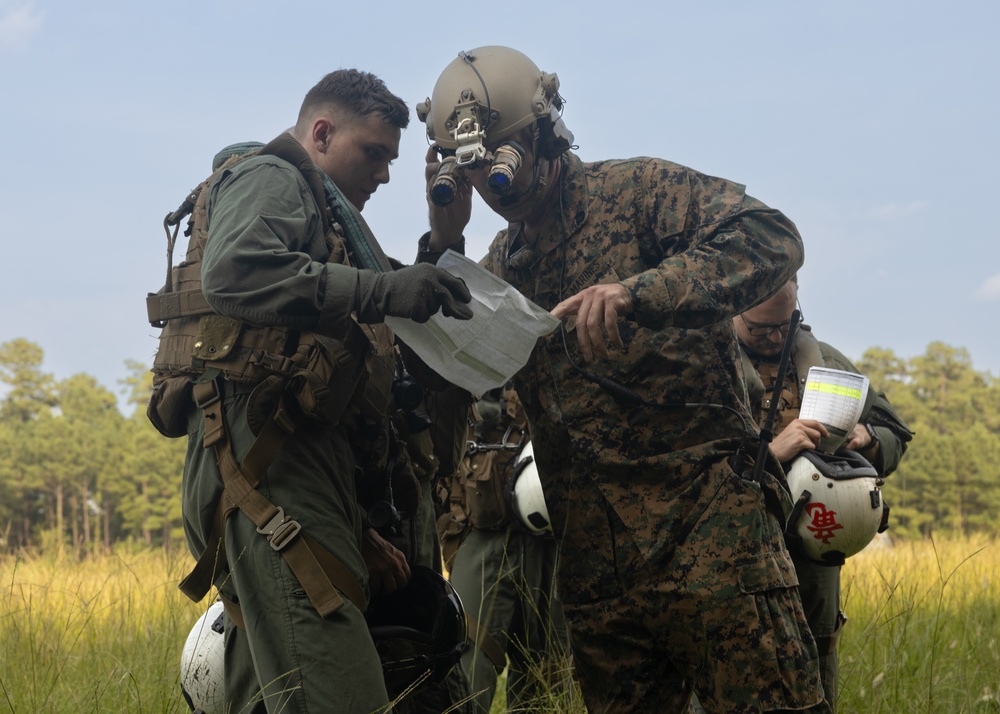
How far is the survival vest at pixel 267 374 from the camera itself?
2.68m

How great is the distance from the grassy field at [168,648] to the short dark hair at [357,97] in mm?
2012

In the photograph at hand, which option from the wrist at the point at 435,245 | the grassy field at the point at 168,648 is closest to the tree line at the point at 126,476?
the grassy field at the point at 168,648

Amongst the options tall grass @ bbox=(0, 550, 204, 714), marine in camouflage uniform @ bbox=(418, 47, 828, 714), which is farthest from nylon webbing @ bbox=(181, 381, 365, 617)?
marine in camouflage uniform @ bbox=(418, 47, 828, 714)

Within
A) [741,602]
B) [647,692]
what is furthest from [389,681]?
[741,602]

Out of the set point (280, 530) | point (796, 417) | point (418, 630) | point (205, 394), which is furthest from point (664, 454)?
point (796, 417)

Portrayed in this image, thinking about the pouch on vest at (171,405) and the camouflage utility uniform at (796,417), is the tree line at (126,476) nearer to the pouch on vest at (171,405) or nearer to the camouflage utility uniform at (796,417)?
the camouflage utility uniform at (796,417)

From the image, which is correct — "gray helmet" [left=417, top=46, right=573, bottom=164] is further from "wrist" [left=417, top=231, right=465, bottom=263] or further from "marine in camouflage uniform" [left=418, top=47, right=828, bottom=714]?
"wrist" [left=417, top=231, right=465, bottom=263]

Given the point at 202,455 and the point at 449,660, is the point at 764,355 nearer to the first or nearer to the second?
the point at 449,660

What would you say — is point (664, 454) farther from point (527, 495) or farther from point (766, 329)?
point (766, 329)

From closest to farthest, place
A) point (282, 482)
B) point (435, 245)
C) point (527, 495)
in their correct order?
point (282, 482)
point (435, 245)
point (527, 495)

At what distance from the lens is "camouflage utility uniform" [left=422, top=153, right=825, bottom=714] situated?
2.89m

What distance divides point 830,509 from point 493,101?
208 centimetres

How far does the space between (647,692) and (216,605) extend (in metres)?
1.47

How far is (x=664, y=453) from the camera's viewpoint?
315cm
